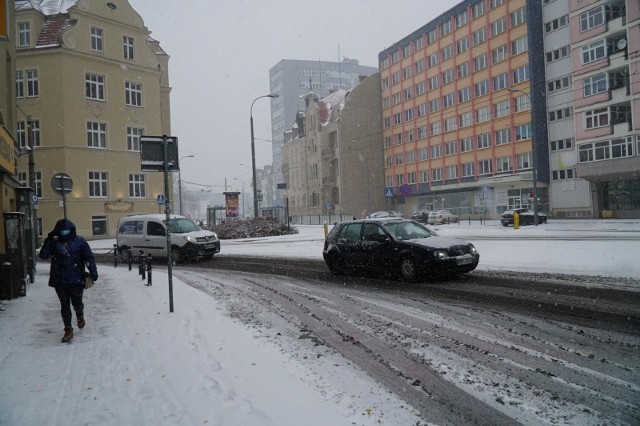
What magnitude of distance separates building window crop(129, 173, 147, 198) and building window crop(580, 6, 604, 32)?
40.6 metres

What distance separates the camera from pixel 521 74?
47.6 meters

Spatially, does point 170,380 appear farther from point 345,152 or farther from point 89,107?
point 345,152

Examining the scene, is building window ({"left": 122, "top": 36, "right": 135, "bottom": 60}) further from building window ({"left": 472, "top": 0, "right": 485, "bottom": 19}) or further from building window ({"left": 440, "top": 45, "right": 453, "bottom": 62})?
building window ({"left": 472, "top": 0, "right": 485, "bottom": 19})

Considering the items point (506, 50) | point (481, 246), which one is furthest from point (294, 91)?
point (481, 246)

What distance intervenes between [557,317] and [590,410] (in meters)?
3.17

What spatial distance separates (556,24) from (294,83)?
85023mm

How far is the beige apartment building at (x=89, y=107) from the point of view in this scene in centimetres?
3400

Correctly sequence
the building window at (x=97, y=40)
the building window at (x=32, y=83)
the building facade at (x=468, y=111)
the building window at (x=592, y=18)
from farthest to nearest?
the building facade at (x=468, y=111), the building window at (x=592, y=18), the building window at (x=97, y=40), the building window at (x=32, y=83)

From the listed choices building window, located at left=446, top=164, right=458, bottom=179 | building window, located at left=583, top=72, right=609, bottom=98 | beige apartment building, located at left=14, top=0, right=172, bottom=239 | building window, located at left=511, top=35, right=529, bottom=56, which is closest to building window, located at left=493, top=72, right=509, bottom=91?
building window, located at left=511, top=35, right=529, bottom=56

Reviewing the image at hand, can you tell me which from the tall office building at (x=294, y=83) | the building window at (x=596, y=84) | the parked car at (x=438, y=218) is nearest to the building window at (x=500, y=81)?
the building window at (x=596, y=84)

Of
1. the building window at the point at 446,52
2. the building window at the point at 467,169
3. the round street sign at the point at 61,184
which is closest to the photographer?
the round street sign at the point at 61,184

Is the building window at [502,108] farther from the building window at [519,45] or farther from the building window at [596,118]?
the building window at [596,118]

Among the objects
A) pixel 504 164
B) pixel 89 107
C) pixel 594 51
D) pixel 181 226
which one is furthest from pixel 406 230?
pixel 504 164

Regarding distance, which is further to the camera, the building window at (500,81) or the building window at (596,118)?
the building window at (500,81)
